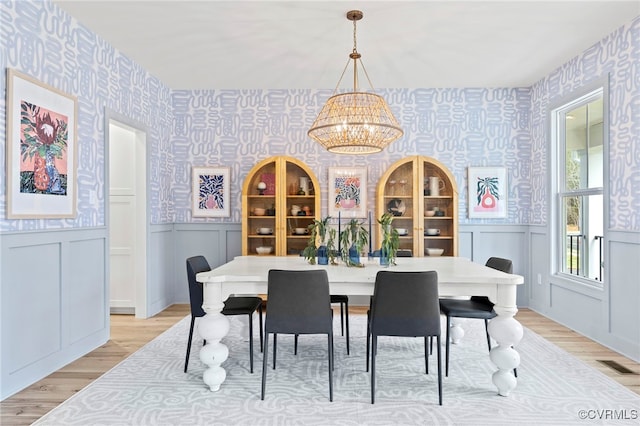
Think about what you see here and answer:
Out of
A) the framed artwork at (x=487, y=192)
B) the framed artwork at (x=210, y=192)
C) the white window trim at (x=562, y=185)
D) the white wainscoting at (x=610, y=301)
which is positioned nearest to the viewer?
the white wainscoting at (x=610, y=301)

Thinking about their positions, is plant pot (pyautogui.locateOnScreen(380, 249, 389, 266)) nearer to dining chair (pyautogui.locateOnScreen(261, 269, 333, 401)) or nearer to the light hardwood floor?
dining chair (pyautogui.locateOnScreen(261, 269, 333, 401))

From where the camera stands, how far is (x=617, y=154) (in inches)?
135

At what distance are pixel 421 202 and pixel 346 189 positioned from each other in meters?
0.94

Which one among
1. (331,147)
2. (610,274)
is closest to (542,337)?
(610,274)

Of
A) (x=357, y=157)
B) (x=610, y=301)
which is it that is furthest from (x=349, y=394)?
(x=357, y=157)

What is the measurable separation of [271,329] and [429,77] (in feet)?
11.5

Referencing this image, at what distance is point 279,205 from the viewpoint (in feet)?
15.8

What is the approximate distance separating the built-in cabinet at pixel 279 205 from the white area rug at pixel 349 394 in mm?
1760

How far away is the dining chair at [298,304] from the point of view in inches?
95.8

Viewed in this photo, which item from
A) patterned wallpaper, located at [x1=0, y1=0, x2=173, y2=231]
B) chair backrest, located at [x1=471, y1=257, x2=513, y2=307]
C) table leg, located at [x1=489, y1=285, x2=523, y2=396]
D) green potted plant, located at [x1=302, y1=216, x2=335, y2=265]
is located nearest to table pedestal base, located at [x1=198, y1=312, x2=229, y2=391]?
green potted plant, located at [x1=302, y1=216, x2=335, y2=265]

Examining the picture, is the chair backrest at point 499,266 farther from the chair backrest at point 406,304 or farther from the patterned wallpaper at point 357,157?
the patterned wallpaper at point 357,157

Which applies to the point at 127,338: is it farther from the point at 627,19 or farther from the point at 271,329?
the point at 627,19
